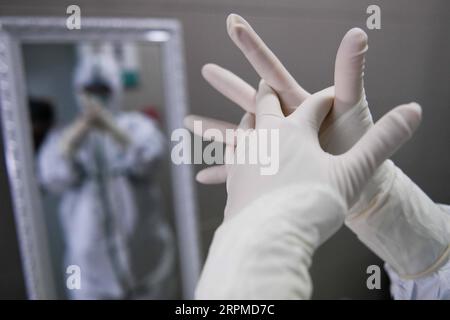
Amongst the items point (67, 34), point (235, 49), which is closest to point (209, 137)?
point (235, 49)

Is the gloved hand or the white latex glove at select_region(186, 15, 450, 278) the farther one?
the gloved hand

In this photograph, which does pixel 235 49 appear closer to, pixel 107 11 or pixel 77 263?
pixel 107 11

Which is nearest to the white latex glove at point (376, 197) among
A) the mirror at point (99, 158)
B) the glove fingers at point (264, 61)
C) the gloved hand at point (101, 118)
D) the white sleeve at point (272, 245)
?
the glove fingers at point (264, 61)

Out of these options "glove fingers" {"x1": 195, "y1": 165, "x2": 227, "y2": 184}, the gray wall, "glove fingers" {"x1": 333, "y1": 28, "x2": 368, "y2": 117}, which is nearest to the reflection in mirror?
the gray wall

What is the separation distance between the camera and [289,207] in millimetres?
411

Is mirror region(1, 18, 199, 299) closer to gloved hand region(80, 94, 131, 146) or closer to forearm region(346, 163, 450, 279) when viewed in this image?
gloved hand region(80, 94, 131, 146)

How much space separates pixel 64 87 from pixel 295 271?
76cm

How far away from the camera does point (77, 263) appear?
0.90 meters

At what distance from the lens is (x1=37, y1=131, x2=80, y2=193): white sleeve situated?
0.85 metres

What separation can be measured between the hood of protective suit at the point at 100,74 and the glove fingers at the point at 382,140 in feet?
2.15

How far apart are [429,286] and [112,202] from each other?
78 cm

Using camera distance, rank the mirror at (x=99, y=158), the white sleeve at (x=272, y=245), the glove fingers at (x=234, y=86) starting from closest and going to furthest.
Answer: the white sleeve at (x=272, y=245), the glove fingers at (x=234, y=86), the mirror at (x=99, y=158)

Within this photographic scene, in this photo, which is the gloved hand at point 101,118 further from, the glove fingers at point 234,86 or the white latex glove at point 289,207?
the white latex glove at point 289,207

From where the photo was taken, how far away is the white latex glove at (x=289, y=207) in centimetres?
38
